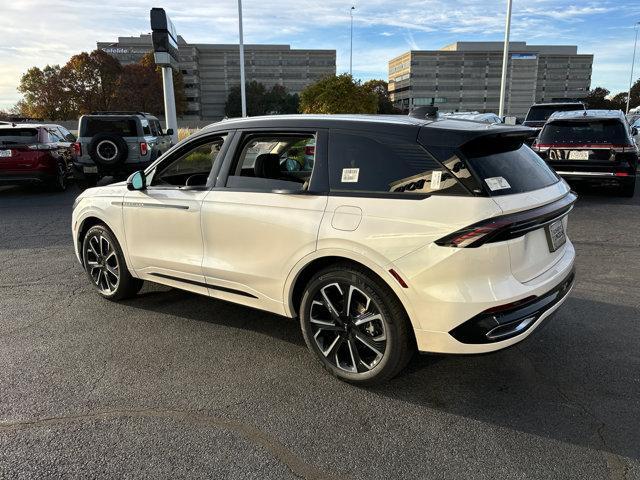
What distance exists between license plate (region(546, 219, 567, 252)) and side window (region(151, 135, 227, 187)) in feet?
8.00

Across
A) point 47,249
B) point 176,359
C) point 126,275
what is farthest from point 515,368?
point 47,249

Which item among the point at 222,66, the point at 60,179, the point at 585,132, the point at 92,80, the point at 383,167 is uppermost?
the point at 222,66

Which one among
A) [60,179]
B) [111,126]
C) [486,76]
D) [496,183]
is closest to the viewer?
[496,183]

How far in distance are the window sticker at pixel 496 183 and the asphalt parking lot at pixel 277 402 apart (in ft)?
4.33

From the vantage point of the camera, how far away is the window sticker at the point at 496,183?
9.13ft

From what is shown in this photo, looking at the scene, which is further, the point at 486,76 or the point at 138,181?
the point at 486,76

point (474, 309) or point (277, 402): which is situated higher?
point (474, 309)

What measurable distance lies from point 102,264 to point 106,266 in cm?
A: 6

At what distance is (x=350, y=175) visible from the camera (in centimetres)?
316

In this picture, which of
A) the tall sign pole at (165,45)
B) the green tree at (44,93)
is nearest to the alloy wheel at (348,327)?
the tall sign pole at (165,45)

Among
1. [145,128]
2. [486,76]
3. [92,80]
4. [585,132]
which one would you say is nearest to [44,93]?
[92,80]

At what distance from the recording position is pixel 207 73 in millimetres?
107562

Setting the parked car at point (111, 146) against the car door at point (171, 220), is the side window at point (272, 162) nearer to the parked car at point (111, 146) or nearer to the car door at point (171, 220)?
the car door at point (171, 220)

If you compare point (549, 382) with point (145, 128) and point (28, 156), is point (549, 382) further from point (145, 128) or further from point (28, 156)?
point (28, 156)
